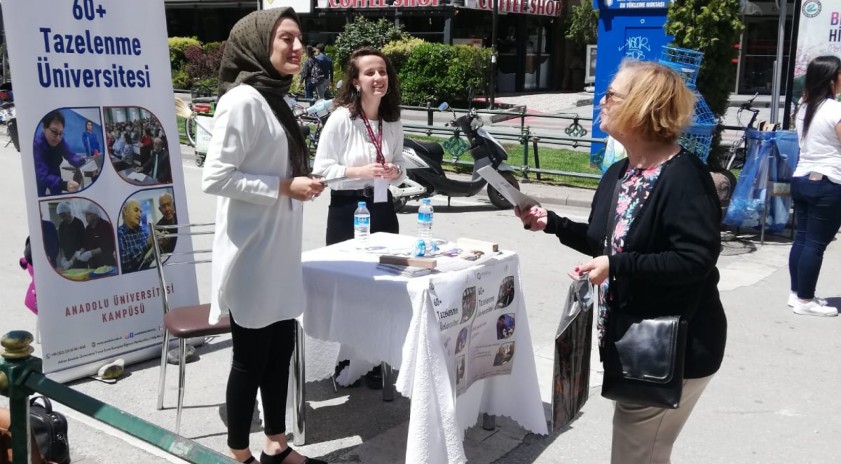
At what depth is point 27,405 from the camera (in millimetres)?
2465

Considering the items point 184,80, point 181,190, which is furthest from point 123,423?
point 184,80

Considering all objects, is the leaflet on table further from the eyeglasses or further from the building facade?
the building facade

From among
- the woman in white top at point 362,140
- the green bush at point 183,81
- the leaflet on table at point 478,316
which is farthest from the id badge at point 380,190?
the green bush at point 183,81

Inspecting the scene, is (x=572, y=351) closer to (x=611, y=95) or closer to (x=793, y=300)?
(x=611, y=95)

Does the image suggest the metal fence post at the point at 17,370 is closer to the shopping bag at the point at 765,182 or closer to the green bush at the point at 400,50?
the shopping bag at the point at 765,182

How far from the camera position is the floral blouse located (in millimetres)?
2609

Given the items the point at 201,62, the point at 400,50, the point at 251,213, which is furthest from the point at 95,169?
the point at 201,62

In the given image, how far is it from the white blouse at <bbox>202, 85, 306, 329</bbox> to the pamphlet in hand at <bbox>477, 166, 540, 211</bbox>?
33.4 inches

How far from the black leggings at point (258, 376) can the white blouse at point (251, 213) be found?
4.6 inches

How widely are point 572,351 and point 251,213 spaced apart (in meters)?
1.38

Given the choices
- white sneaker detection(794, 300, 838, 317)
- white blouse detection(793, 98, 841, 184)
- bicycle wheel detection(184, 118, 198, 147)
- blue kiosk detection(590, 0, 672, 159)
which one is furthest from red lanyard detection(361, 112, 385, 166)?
bicycle wheel detection(184, 118, 198, 147)

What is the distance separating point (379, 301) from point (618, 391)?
1326 millimetres

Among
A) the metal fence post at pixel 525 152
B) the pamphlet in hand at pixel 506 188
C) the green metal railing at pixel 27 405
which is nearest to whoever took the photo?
the green metal railing at pixel 27 405

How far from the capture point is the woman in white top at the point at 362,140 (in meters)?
4.65
